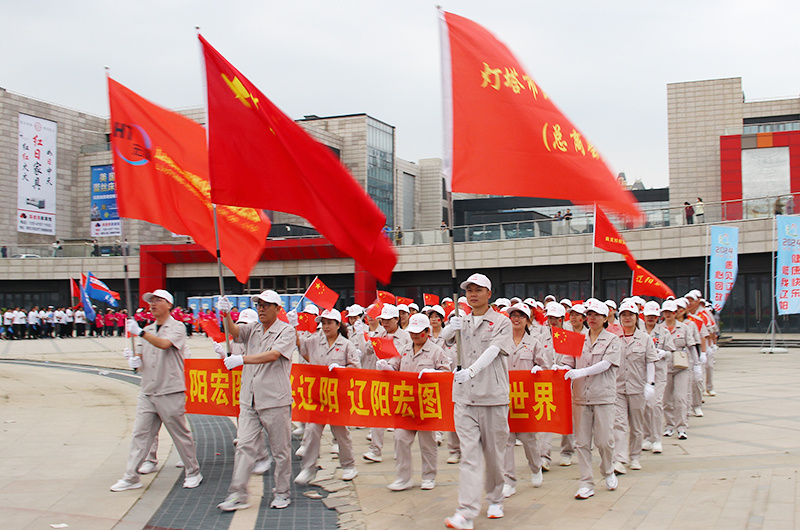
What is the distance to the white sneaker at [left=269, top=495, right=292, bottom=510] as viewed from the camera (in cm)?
687

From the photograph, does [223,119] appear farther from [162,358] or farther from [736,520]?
[736,520]

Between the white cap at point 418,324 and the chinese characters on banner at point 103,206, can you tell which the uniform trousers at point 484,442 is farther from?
the chinese characters on banner at point 103,206

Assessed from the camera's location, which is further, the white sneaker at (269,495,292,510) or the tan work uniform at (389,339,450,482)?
the tan work uniform at (389,339,450,482)

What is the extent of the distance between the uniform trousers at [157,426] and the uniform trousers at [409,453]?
2.15 m

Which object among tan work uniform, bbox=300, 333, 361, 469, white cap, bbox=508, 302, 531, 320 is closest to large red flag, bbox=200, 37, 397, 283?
white cap, bbox=508, 302, 531, 320

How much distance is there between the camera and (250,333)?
7379mm

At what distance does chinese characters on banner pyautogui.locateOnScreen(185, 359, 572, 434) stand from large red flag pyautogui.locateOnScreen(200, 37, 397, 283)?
1.65 m

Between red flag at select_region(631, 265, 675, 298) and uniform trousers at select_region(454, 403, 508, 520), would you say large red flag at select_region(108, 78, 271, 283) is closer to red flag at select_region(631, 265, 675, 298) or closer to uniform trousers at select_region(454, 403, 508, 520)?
uniform trousers at select_region(454, 403, 508, 520)

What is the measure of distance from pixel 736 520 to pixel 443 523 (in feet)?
7.88

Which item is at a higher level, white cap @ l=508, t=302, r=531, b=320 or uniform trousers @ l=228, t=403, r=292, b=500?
white cap @ l=508, t=302, r=531, b=320

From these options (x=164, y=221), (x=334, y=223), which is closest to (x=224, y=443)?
(x=164, y=221)

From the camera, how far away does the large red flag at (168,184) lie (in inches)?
338

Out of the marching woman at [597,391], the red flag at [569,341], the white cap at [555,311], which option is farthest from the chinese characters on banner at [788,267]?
the red flag at [569,341]

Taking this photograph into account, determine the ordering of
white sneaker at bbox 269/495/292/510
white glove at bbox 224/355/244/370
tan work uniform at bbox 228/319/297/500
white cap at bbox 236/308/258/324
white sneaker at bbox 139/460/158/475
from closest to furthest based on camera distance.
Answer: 1. white glove at bbox 224/355/244/370
2. white sneaker at bbox 269/495/292/510
3. tan work uniform at bbox 228/319/297/500
4. white cap at bbox 236/308/258/324
5. white sneaker at bbox 139/460/158/475
